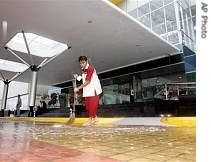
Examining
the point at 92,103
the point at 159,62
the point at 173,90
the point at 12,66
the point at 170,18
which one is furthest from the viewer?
the point at 12,66

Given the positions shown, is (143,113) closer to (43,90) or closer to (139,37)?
(139,37)

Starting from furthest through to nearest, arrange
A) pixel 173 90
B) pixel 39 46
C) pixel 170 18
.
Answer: pixel 170 18
pixel 39 46
pixel 173 90

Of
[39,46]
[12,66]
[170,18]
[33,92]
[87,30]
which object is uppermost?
[170,18]

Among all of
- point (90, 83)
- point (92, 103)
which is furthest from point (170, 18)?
point (92, 103)

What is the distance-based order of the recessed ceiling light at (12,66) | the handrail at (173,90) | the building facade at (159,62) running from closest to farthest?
1. the handrail at (173,90)
2. the building facade at (159,62)
3. the recessed ceiling light at (12,66)

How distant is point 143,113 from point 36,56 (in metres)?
10.6

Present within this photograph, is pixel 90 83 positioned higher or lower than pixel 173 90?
lower

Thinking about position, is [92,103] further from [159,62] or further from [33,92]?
[159,62]

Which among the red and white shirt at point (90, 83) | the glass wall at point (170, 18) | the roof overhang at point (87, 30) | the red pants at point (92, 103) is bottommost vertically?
the red pants at point (92, 103)

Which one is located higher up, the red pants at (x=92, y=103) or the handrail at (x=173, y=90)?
the handrail at (x=173, y=90)

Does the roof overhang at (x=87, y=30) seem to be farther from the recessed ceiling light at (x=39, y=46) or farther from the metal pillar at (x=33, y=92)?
the metal pillar at (x=33, y=92)

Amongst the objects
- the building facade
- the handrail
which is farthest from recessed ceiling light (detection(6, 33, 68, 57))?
the handrail

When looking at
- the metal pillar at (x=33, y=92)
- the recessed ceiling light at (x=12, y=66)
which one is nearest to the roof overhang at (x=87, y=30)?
the metal pillar at (x=33, y=92)

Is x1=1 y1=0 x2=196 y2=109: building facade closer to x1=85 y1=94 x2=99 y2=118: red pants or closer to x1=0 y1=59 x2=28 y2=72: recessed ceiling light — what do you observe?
x1=0 y1=59 x2=28 y2=72: recessed ceiling light
